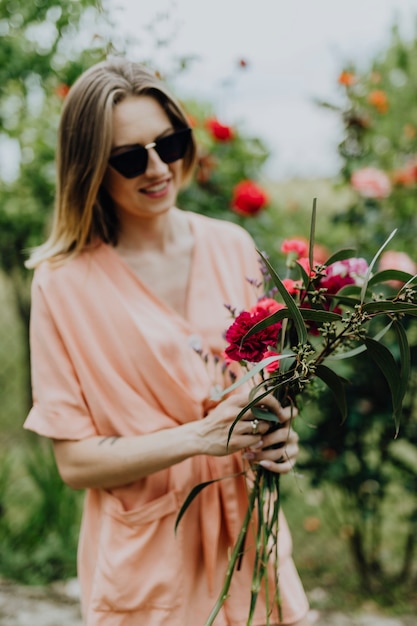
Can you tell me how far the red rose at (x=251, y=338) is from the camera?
1361 millimetres

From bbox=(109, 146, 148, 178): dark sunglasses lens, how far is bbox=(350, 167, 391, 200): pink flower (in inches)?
67.6

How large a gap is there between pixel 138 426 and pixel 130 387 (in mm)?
98

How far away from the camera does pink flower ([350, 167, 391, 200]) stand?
126 inches

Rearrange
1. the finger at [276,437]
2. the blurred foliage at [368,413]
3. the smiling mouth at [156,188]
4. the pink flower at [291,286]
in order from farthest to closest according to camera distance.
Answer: the blurred foliage at [368,413] < the smiling mouth at [156,188] < the finger at [276,437] < the pink flower at [291,286]

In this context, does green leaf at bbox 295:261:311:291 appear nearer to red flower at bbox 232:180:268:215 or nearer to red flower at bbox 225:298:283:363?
red flower at bbox 225:298:283:363

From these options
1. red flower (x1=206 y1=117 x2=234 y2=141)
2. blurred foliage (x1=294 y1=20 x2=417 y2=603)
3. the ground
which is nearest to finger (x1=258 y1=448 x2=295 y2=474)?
the ground

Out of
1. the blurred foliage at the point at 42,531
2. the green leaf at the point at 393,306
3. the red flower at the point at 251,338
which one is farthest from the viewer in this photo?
Answer: the blurred foliage at the point at 42,531

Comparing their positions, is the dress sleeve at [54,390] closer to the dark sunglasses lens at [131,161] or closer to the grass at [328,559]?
the dark sunglasses lens at [131,161]

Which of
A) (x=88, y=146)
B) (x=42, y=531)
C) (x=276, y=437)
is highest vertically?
(x=88, y=146)

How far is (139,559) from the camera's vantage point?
1.71 m

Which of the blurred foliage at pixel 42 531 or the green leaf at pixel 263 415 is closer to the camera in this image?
the green leaf at pixel 263 415

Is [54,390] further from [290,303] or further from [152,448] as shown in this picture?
[290,303]

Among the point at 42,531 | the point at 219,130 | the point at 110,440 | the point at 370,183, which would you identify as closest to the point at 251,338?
the point at 110,440

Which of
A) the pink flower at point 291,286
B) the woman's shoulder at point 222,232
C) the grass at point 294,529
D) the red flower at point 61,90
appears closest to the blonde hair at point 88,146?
the woman's shoulder at point 222,232
